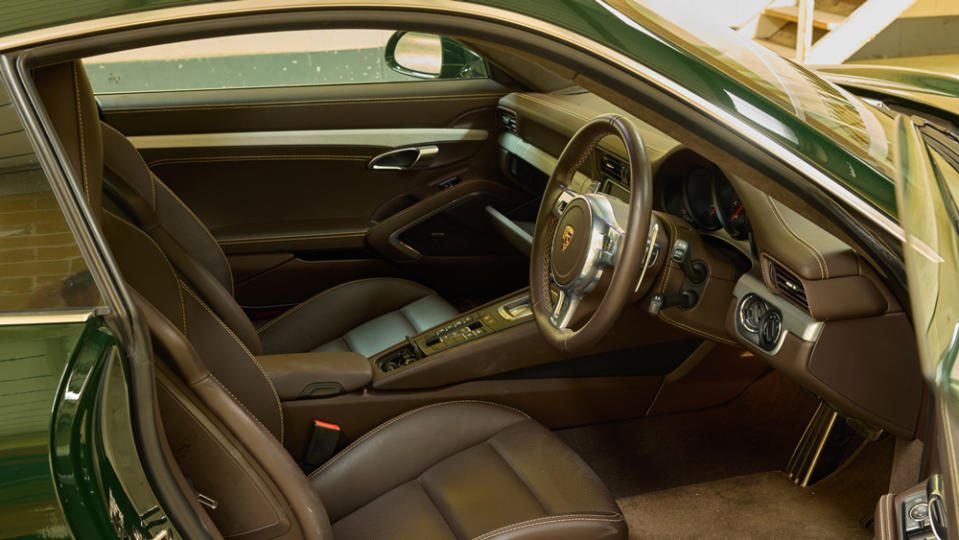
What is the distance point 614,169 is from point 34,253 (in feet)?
5.09

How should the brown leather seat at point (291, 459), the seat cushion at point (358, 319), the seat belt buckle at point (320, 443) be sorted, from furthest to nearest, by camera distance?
the seat cushion at point (358, 319) → the seat belt buckle at point (320, 443) → the brown leather seat at point (291, 459)

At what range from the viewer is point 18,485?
0.79m

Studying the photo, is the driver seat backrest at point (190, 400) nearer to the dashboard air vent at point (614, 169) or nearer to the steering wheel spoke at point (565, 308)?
the steering wheel spoke at point (565, 308)

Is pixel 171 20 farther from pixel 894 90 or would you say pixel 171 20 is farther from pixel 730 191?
pixel 894 90

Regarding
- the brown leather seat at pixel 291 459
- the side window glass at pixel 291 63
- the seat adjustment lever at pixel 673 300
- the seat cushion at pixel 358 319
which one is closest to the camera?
the brown leather seat at pixel 291 459

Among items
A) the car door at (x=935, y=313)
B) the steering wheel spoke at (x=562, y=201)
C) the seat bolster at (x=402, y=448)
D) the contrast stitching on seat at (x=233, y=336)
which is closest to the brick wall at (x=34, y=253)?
the contrast stitching on seat at (x=233, y=336)

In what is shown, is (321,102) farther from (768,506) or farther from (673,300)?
(768,506)

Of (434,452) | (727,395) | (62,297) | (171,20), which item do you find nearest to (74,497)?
(62,297)

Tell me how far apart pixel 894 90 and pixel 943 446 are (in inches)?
63.3

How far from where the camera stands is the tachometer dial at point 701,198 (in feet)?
5.61

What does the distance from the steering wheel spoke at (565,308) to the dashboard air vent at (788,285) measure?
37 centimetres

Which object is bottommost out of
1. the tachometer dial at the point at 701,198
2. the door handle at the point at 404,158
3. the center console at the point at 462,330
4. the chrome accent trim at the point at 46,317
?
the center console at the point at 462,330

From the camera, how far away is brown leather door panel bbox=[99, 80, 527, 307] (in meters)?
2.60

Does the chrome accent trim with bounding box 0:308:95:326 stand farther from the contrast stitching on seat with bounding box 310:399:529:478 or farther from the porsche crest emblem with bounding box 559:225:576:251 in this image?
the porsche crest emblem with bounding box 559:225:576:251
